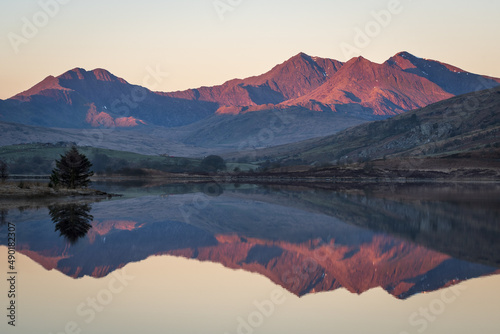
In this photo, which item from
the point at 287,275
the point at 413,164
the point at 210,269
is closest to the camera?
the point at 287,275

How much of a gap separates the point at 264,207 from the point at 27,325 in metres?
45.7

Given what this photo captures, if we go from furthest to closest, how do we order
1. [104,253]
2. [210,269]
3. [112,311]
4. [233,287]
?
[104,253]
[210,269]
[233,287]
[112,311]

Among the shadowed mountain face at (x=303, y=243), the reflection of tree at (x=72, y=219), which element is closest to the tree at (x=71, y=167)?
the reflection of tree at (x=72, y=219)

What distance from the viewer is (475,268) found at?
26.6 meters

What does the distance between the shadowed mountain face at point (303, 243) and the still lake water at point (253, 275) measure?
86mm

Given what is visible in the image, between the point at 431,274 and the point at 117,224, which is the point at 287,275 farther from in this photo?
the point at 117,224

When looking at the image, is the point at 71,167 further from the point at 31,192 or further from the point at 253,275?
the point at 253,275

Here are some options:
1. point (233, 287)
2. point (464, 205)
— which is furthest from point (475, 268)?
point (464, 205)

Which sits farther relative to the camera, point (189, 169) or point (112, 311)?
point (189, 169)

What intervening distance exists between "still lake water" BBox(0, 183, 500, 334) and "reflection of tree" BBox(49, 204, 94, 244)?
0.40 ft

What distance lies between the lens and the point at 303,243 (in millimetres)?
35531

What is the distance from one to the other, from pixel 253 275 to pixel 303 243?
33.0ft

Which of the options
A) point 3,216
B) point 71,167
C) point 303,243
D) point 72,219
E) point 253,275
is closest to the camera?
point 253,275

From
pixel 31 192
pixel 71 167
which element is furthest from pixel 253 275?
pixel 71 167
